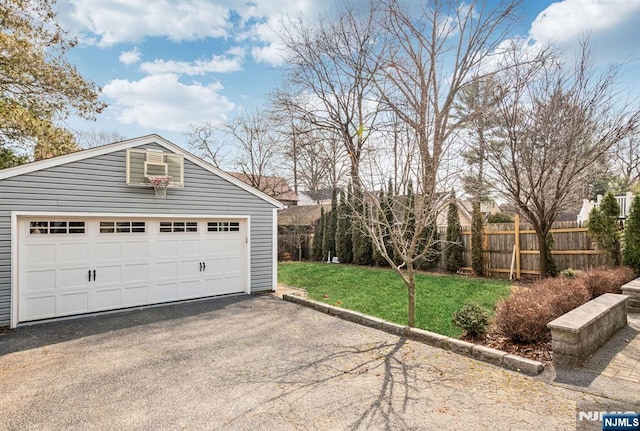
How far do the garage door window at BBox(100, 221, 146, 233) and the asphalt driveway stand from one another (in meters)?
2.16

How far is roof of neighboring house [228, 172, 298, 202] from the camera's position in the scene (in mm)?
25594

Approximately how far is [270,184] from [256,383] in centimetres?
2538

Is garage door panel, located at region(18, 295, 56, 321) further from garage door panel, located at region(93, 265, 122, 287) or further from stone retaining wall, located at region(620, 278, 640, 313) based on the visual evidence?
stone retaining wall, located at region(620, 278, 640, 313)

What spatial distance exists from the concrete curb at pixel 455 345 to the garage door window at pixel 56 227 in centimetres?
547

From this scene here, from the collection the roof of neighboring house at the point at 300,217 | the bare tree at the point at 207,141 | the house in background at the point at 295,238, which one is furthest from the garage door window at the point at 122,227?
the bare tree at the point at 207,141

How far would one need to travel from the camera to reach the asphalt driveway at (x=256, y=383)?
124 inches

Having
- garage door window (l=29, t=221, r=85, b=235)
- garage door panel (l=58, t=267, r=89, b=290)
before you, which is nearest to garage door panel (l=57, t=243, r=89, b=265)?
garage door panel (l=58, t=267, r=89, b=290)

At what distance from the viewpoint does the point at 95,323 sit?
21.5ft

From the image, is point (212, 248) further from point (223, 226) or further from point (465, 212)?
point (465, 212)

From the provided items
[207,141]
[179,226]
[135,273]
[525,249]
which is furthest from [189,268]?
[207,141]

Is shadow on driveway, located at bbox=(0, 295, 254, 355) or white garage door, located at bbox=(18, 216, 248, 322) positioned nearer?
shadow on driveway, located at bbox=(0, 295, 254, 355)

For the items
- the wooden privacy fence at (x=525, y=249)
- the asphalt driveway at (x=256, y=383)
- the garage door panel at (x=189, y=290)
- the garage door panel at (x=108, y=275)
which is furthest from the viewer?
the wooden privacy fence at (x=525, y=249)

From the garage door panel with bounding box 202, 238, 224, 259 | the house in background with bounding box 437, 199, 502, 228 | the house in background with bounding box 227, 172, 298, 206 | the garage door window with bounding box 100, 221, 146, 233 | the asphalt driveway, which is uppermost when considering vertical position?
the house in background with bounding box 227, 172, 298, 206

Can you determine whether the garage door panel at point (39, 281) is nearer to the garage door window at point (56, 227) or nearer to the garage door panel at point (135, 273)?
the garage door window at point (56, 227)
